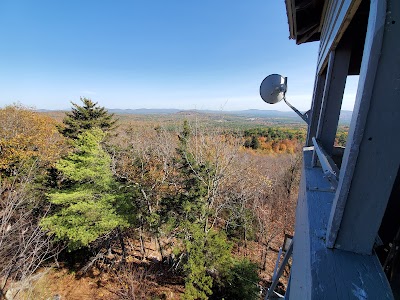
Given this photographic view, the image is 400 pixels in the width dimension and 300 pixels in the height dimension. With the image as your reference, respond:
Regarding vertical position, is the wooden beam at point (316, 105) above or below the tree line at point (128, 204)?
above

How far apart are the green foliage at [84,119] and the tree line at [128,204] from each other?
2440mm

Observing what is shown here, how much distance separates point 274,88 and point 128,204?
963 centimetres

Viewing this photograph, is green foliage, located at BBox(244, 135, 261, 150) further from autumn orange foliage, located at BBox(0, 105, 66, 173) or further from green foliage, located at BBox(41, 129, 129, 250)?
green foliage, located at BBox(41, 129, 129, 250)

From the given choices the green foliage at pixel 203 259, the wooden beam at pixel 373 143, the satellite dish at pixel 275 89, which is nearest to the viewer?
the wooden beam at pixel 373 143

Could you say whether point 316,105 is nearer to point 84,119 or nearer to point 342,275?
point 342,275

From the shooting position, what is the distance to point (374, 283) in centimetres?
79

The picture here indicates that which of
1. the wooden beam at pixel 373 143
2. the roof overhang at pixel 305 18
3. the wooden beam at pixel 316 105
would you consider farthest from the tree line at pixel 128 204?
the wooden beam at pixel 373 143

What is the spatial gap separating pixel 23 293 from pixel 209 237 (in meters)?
7.94

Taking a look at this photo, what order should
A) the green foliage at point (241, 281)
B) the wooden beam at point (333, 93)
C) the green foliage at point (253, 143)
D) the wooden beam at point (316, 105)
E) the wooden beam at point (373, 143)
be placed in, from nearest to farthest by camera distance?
the wooden beam at point (373, 143) → the wooden beam at point (333, 93) → the wooden beam at point (316, 105) → the green foliage at point (241, 281) → the green foliage at point (253, 143)

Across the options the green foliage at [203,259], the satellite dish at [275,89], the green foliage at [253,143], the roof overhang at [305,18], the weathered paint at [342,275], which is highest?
the roof overhang at [305,18]

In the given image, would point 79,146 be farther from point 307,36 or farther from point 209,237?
point 307,36

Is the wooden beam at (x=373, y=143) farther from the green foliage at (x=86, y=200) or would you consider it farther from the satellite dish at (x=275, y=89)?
the green foliage at (x=86, y=200)

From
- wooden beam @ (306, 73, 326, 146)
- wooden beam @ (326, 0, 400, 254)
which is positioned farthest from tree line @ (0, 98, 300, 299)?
wooden beam @ (326, 0, 400, 254)

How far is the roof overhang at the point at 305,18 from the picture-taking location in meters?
2.87
